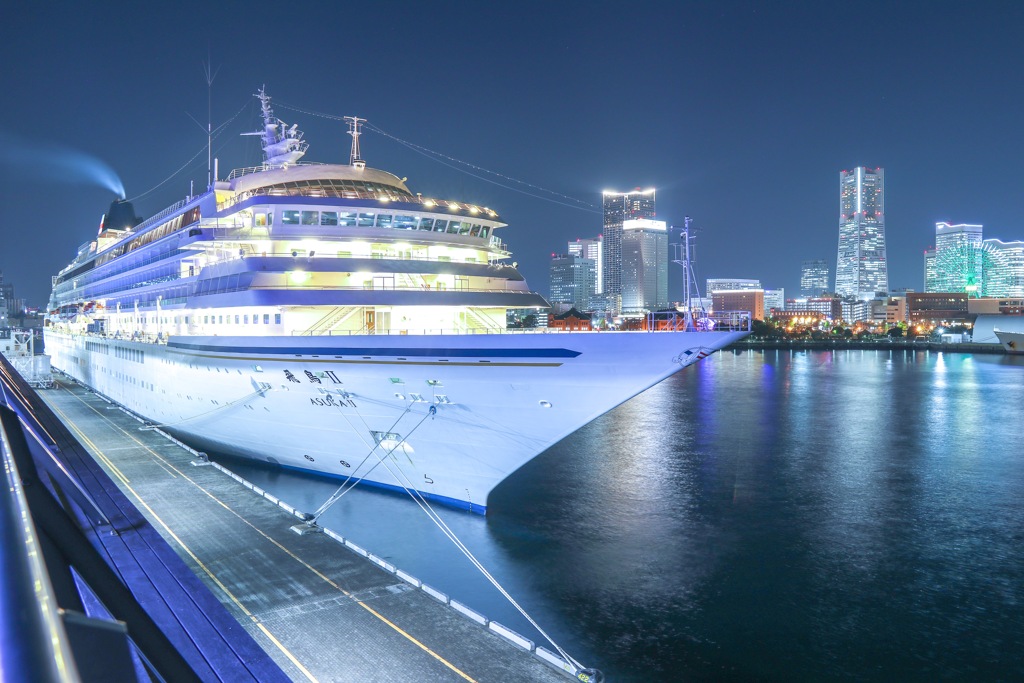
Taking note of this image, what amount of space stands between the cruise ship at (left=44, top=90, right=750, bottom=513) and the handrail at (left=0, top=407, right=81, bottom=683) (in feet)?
43.3

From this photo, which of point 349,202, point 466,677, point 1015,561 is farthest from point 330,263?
point 1015,561

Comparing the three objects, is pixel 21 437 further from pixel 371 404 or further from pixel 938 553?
pixel 938 553

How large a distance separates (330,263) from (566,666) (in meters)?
13.4

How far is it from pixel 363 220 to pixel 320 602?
12171mm

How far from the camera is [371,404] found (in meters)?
17.7

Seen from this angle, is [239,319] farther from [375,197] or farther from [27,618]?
[27,618]

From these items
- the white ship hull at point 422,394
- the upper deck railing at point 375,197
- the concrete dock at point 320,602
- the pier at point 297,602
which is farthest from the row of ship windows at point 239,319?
the pier at point 297,602

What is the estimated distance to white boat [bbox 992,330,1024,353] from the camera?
128 metres

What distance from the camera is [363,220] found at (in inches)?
827

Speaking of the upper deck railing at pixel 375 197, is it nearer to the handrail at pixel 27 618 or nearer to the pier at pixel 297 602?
the pier at pixel 297 602

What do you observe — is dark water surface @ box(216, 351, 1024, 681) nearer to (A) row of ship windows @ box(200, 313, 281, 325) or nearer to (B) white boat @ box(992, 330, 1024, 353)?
(A) row of ship windows @ box(200, 313, 281, 325)

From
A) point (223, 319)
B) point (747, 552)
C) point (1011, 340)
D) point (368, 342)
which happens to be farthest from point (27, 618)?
point (1011, 340)

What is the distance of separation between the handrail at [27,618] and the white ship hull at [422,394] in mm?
13140

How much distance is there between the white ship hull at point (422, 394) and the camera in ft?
49.8
